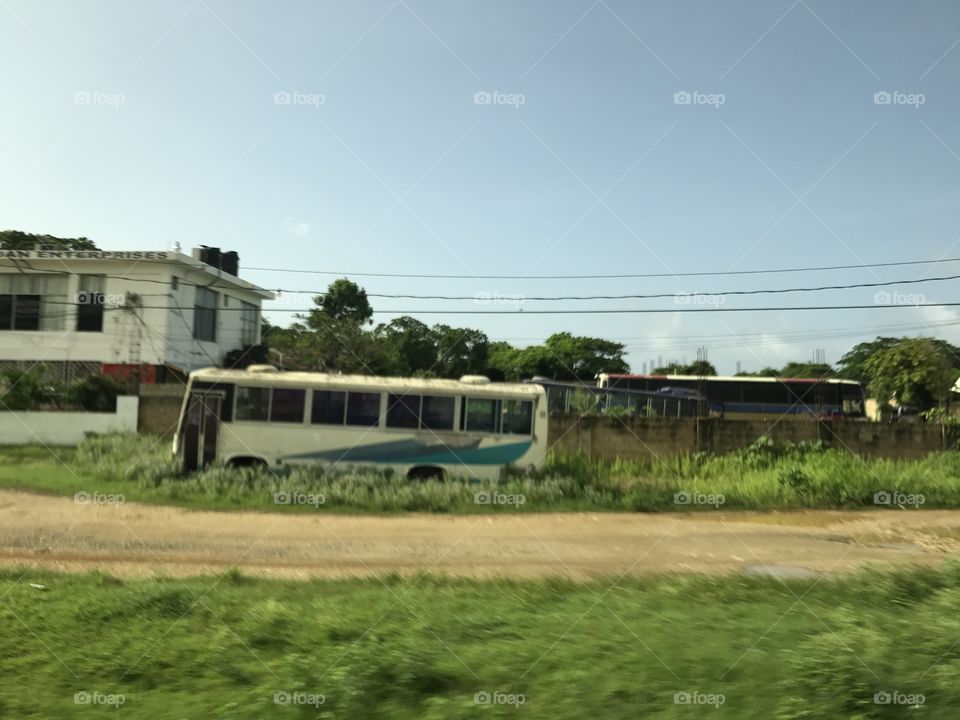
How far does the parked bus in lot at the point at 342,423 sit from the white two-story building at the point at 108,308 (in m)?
1.34

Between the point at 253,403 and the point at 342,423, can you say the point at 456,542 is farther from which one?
the point at 253,403

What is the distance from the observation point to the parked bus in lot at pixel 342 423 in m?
15.2

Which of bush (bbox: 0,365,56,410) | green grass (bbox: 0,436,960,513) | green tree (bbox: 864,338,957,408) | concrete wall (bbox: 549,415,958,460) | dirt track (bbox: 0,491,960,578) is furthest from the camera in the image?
green tree (bbox: 864,338,957,408)

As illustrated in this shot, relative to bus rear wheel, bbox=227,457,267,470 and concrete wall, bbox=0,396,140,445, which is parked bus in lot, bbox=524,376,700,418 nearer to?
bus rear wheel, bbox=227,457,267,470

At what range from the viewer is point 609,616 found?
592 centimetres

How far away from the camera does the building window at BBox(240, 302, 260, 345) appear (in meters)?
17.1

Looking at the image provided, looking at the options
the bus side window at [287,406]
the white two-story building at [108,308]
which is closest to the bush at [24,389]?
the white two-story building at [108,308]

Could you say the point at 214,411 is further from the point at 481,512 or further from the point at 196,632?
the point at 196,632

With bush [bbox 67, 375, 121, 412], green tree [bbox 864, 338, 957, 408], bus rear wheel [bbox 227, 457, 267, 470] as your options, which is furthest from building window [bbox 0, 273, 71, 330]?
green tree [bbox 864, 338, 957, 408]

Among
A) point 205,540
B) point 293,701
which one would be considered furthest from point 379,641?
point 205,540

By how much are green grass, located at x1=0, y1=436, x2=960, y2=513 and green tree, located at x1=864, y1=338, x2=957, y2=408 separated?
23.5 ft

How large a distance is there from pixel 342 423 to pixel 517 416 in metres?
3.83

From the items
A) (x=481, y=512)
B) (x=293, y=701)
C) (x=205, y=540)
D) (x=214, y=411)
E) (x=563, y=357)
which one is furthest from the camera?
(x=563, y=357)

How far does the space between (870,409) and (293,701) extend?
1250 inches
